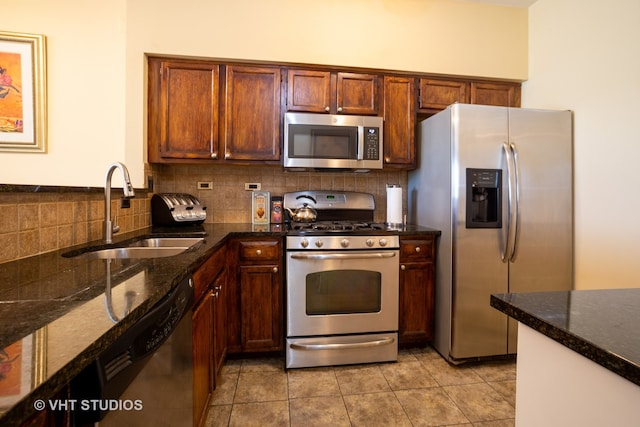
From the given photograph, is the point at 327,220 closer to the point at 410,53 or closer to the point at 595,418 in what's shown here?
the point at 410,53

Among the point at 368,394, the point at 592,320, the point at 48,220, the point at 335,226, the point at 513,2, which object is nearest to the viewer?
the point at 592,320

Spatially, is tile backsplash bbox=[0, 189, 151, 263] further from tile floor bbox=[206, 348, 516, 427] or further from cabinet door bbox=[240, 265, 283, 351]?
tile floor bbox=[206, 348, 516, 427]

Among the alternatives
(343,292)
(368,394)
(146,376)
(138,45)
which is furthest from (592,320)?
(138,45)

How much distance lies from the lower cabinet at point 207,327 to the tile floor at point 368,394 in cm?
22

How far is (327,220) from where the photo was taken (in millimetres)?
2707

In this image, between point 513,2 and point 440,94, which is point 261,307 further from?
point 513,2

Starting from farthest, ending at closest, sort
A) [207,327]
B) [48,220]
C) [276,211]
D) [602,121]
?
[276,211] < [602,121] < [207,327] < [48,220]

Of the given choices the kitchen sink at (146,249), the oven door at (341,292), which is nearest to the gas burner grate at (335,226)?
the oven door at (341,292)

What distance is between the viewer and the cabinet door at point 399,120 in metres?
2.51

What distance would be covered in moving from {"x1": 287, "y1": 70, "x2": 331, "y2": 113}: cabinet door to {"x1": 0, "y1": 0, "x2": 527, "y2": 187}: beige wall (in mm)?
119

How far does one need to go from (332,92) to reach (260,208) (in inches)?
43.3

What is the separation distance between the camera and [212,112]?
2330 mm

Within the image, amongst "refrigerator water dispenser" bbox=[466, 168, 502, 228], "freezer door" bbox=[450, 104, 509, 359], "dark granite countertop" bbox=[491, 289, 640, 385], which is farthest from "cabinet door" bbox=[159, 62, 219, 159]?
"dark granite countertop" bbox=[491, 289, 640, 385]

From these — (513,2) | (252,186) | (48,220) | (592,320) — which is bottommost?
(592,320)
